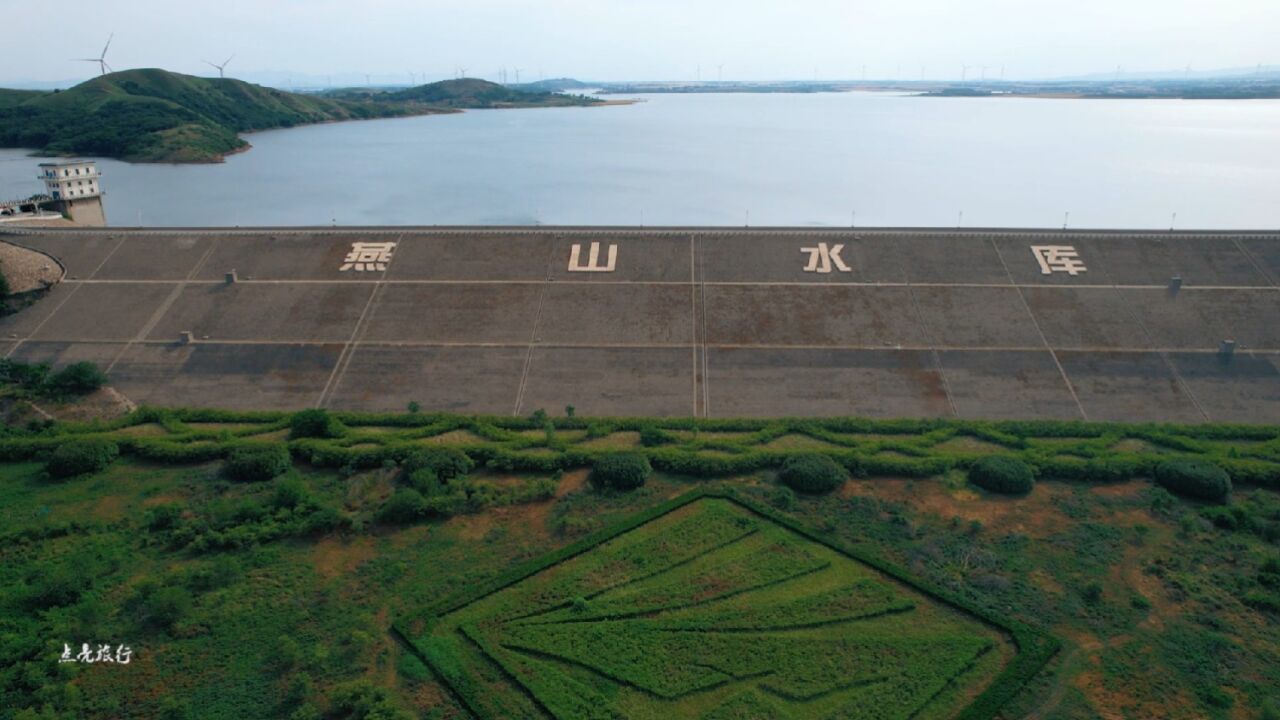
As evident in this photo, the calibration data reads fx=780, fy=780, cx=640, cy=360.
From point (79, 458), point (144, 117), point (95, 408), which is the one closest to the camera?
point (79, 458)

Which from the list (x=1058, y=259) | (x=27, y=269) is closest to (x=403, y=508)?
(x=27, y=269)

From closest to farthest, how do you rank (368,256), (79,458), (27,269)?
(79,458)
(27,269)
(368,256)

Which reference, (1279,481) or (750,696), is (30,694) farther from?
(1279,481)

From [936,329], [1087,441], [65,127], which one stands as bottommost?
[1087,441]

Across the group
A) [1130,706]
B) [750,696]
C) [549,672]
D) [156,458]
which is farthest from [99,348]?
[1130,706]

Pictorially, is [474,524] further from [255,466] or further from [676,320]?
[676,320]

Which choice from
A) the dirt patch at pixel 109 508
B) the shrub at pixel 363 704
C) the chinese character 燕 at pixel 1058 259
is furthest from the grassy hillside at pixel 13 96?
the chinese character 燕 at pixel 1058 259

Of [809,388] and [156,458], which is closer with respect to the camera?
[156,458]
